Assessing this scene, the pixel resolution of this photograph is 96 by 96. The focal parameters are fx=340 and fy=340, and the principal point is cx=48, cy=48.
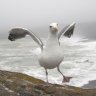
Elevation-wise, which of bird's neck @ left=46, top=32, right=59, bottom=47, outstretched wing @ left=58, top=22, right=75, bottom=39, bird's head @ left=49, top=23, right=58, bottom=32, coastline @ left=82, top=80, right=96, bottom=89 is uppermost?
bird's head @ left=49, top=23, right=58, bottom=32

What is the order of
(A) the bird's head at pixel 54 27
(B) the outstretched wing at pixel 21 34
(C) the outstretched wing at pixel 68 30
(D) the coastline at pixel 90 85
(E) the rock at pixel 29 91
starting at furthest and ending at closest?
(D) the coastline at pixel 90 85
(C) the outstretched wing at pixel 68 30
(B) the outstretched wing at pixel 21 34
(A) the bird's head at pixel 54 27
(E) the rock at pixel 29 91

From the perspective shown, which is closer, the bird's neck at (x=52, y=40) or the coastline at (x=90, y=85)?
the bird's neck at (x=52, y=40)

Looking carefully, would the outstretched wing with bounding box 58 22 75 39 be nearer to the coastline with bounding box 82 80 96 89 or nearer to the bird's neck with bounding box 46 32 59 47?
the bird's neck with bounding box 46 32 59 47

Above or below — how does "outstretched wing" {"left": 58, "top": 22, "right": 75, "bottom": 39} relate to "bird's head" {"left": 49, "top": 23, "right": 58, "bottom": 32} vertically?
below

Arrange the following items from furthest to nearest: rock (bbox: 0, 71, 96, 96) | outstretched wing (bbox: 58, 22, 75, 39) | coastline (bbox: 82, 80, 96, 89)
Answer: coastline (bbox: 82, 80, 96, 89), outstretched wing (bbox: 58, 22, 75, 39), rock (bbox: 0, 71, 96, 96)

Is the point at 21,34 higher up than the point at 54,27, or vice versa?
the point at 54,27

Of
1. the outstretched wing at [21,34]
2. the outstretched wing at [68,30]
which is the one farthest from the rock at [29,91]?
the outstretched wing at [68,30]

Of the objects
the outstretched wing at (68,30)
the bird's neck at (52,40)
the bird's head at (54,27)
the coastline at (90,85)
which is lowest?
the coastline at (90,85)

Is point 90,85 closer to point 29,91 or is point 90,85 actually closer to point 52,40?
point 52,40

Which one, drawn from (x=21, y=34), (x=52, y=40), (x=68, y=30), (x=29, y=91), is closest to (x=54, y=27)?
(x=52, y=40)

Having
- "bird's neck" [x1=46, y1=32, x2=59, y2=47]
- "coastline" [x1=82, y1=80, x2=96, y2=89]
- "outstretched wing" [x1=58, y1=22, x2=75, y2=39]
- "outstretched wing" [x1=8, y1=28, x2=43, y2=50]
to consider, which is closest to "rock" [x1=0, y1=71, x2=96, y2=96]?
"bird's neck" [x1=46, y1=32, x2=59, y2=47]

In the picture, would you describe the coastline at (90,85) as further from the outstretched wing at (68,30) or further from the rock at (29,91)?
the rock at (29,91)

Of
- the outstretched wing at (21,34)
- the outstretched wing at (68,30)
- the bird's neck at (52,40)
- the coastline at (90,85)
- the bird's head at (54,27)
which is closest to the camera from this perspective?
the bird's head at (54,27)

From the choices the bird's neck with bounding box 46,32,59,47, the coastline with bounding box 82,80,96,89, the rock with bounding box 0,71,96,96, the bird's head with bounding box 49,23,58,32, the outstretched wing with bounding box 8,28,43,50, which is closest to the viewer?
the rock with bounding box 0,71,96,96
